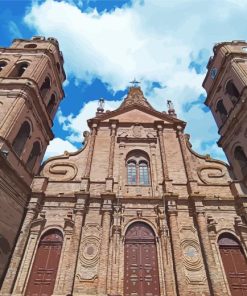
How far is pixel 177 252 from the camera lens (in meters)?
11.2

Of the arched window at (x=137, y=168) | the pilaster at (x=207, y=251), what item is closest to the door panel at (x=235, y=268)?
the pilaster at (x=207, y=251)

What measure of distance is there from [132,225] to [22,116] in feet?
26.7

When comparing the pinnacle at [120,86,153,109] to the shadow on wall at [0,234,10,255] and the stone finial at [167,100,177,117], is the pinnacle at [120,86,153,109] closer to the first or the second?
the stone finial at [167,100,177,117]

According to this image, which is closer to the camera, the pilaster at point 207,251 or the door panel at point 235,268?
the pilaster at point 207,251

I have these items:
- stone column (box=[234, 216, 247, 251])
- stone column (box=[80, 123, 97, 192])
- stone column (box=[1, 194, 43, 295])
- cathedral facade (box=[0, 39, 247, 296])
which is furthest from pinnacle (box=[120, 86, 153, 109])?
stone column (box=[234, 216, 247, 251])

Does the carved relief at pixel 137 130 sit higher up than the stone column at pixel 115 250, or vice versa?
the carved relief at pixel 137 130

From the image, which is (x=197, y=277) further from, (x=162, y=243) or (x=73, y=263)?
(x=73, y=263)

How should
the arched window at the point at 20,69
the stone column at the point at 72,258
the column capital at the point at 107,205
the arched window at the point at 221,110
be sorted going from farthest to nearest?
the arched window at the point at 221,110 < the arched window at the point at 20,69 < the column capital at the point at 107,205 < the stone column at the point at 72,258

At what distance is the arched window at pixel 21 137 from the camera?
14.3 m

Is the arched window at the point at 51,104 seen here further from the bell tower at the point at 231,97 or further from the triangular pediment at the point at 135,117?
the bell tower at the point at 231,97

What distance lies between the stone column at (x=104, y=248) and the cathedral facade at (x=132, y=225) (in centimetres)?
4

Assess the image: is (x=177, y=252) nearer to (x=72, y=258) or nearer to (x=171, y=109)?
(x=72, y=258)

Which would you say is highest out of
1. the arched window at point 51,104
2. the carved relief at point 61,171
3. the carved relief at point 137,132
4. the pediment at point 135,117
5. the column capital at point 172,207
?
the arched window at point 51,104

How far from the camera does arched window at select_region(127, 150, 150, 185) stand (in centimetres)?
1481
